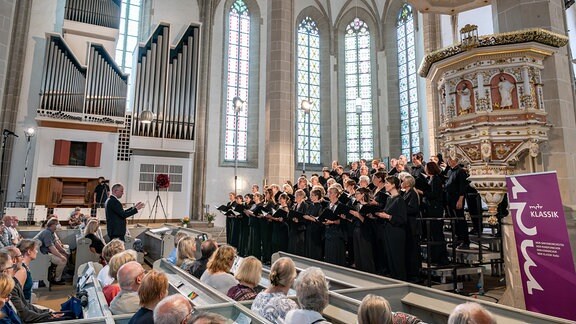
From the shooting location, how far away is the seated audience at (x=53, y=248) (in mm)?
6191

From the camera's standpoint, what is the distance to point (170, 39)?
1345 cm

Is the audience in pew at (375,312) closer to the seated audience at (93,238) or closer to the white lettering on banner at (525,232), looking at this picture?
the white lettering on banner at (525,232)

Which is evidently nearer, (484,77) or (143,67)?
(484,77)

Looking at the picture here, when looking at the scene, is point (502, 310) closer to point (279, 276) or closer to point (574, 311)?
point (574, 311)

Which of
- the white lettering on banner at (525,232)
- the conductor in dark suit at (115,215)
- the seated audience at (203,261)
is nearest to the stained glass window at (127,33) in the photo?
the conductor in dark suit at (115,215)

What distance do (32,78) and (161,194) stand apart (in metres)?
5.47

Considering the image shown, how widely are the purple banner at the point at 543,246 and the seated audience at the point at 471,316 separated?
2.00 m

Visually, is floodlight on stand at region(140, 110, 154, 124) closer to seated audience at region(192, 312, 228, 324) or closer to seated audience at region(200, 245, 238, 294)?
seated audience at region(200, 245, 238, 294)

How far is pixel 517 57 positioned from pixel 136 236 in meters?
8.55

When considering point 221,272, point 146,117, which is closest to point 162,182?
point 146,117

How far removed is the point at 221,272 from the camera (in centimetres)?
313

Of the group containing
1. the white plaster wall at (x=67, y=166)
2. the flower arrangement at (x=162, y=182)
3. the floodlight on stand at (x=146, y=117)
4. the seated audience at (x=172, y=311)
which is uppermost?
the floodlight on stand at (x=146, y=117)

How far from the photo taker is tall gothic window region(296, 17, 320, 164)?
631 inches

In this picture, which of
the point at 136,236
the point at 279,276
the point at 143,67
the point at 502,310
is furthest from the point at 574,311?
the point at 143,67
